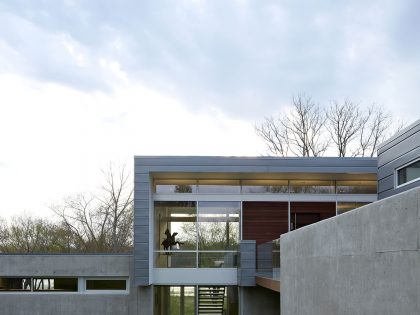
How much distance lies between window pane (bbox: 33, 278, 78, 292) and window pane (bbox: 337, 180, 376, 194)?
7.74m

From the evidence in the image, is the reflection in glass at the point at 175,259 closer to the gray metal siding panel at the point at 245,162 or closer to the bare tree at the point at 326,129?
the gray metal siding panel at the point at 245,162

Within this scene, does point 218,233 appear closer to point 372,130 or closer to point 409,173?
point 409,173

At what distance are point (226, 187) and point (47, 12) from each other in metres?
6.49

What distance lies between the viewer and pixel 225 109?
90.0ft

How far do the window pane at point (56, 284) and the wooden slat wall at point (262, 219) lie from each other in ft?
16.3

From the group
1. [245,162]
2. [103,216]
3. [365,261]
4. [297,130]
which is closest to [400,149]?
[245,162]

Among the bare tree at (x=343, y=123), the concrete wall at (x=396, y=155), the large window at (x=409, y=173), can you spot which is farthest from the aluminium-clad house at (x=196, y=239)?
the bare tree at (x=343, y=123)

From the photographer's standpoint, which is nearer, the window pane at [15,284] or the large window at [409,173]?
the large window at [409,173]

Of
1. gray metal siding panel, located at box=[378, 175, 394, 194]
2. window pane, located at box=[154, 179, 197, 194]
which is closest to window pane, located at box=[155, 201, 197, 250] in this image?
window pane, located at box=[154, 179, 197, 194]

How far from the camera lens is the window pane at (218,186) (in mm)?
17484

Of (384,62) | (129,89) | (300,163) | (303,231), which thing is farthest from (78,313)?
(384,62)

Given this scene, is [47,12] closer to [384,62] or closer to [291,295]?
[291,295]

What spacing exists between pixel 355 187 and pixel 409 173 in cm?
562

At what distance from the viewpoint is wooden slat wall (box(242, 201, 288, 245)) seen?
17672 mm
